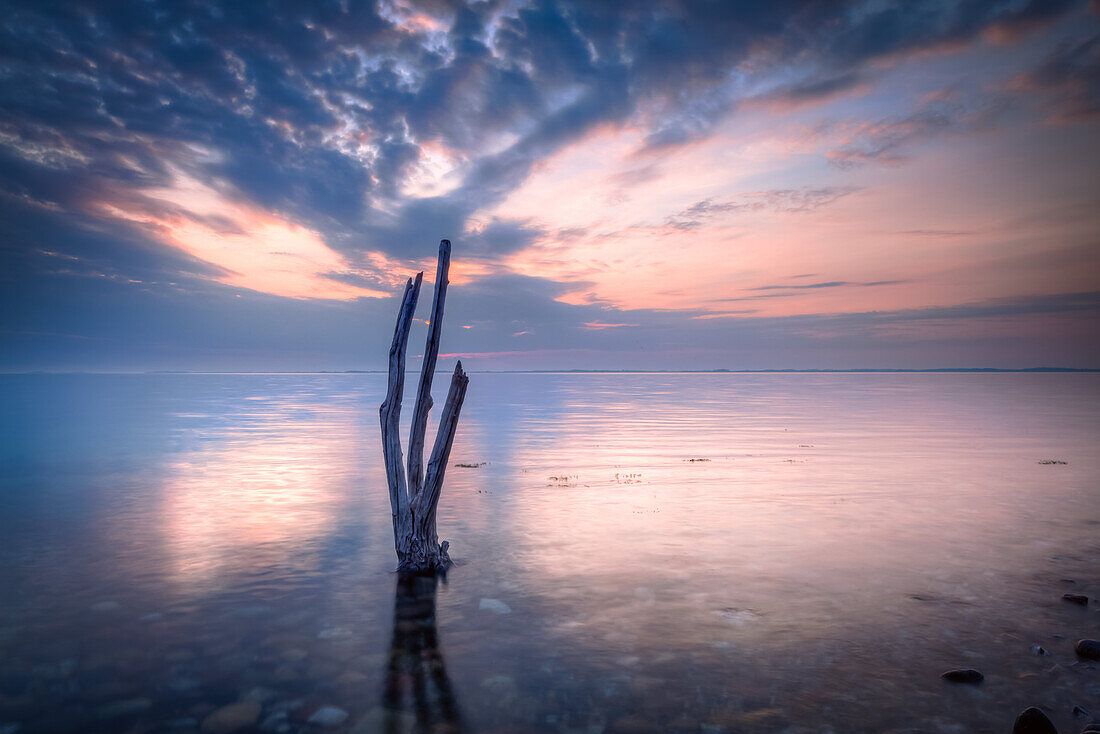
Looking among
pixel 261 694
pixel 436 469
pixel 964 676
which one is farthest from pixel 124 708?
pixel 964 676

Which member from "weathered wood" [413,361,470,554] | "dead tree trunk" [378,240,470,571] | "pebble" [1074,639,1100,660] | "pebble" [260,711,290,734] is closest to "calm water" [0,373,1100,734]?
"pebble" [260,711,290,734]

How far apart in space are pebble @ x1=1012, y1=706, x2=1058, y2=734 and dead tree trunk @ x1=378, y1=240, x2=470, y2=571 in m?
8.63

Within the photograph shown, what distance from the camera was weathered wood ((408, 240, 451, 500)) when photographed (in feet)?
35.9

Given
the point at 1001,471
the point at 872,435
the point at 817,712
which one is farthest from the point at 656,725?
the point at 872,435

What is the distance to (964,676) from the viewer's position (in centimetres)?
683

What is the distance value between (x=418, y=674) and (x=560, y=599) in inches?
122

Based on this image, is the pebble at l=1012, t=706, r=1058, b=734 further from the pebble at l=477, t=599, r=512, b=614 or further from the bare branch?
the bare branch

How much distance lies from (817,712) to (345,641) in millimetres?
6099

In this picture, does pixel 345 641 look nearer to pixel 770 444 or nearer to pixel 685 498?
pixel 685 498

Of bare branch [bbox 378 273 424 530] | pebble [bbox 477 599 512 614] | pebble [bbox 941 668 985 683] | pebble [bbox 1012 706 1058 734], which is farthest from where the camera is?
bare branch [bbox 378 273 424 530]

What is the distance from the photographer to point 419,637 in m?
8.23

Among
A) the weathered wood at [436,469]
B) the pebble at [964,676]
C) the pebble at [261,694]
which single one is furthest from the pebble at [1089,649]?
the pebble at [261,694]

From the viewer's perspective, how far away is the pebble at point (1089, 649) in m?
7.25

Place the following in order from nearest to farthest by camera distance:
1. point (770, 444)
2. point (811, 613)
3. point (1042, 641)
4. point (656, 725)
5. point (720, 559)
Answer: point (656, 725)
point (1042, 641)
point (811, 613)
point (720, 559)
point (770, 444)
